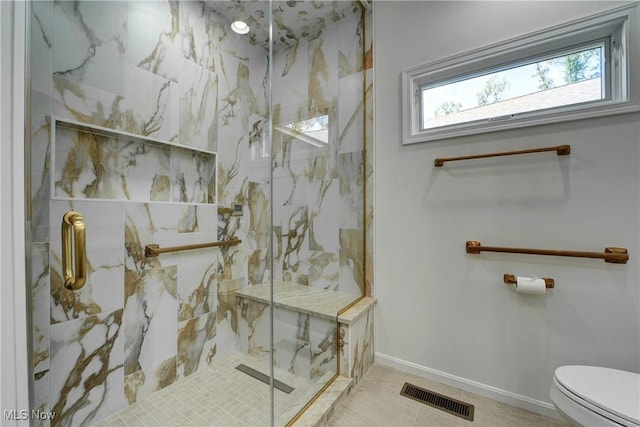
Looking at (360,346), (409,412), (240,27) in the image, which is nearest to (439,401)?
(409,412)

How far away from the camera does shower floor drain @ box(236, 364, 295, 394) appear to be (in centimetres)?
129

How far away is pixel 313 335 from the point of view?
1529mm

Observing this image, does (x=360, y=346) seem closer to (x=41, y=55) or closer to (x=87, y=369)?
(x=87, y=369)

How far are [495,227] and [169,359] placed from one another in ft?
6.95

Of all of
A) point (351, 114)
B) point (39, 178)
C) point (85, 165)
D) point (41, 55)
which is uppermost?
point (351, 114)

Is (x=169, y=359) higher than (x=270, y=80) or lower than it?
lower

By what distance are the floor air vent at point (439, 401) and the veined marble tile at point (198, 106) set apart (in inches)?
81.4

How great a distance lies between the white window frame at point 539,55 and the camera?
1193mm

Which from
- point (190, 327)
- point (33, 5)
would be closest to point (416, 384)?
point (190, 327)

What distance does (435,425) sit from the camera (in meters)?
1.27

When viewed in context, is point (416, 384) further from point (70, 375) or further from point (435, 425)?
point (70, 375)

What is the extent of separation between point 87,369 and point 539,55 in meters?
2.89

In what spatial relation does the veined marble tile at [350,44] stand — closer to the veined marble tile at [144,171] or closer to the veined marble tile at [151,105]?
the veined marble tile at [151,105]

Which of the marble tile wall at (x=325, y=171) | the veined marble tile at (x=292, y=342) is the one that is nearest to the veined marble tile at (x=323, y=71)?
the marble tile wall at (x=325, y=171)
